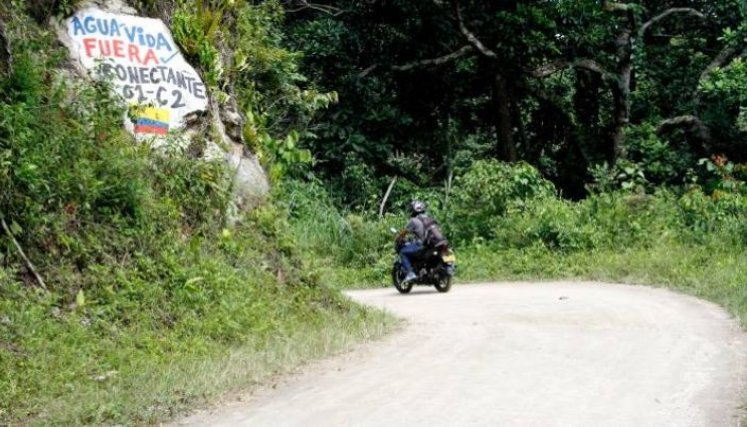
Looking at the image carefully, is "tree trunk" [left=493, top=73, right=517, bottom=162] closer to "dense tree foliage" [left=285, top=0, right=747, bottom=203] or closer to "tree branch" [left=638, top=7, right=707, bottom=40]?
"dense tree foliage" [left=285, top=0, right=747, bottom=203]

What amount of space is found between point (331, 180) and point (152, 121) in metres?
13.5

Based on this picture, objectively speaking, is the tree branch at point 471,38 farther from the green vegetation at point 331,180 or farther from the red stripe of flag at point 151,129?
the red stripe of flag at point 151,129

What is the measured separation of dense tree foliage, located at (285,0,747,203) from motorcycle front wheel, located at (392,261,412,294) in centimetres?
678

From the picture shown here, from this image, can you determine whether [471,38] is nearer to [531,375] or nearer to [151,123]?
[151,123]

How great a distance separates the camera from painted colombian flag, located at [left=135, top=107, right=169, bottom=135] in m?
10.1

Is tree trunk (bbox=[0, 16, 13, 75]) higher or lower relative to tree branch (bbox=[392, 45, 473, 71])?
lower

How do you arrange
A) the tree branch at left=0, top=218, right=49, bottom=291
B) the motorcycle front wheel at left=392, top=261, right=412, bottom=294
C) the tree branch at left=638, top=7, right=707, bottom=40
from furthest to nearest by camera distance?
the tree branch at left=638, top=7, right=707, bottom=40, the motorcycle front wheel at left=392, top=261, right=412, bottom=294, the tree branch at left=0, top=218, right=49, bottom=291

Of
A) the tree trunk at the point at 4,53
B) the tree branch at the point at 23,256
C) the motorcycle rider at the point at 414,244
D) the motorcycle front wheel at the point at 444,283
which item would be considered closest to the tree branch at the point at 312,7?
the motorcycle rider at the point at 414,244

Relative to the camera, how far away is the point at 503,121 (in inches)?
973

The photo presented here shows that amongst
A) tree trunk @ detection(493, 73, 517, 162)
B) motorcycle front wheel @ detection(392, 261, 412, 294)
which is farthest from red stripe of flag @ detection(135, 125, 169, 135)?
tree trunk @ detection(493, 73, 517, 162)

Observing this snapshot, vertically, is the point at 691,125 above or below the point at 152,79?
below

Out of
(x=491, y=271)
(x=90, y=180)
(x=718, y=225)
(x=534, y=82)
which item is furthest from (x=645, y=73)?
(x=90, y=180)

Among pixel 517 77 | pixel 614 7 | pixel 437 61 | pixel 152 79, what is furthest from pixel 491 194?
pixel 152 79

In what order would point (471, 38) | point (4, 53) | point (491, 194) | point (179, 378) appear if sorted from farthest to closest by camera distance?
point (471, 38) < point (491, 194) < point (4, 53) < point (179, 378)
